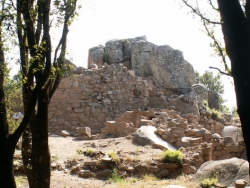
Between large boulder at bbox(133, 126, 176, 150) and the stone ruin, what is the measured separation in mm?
364

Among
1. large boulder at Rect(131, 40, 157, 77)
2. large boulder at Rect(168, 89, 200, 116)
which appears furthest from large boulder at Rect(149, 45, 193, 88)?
large boulder at Rect(168, 89, 200, 116)

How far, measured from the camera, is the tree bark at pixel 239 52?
13.1 feet

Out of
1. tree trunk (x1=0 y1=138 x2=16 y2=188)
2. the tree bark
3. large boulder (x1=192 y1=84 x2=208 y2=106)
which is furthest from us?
large boulder (x1=192 y1=84 x2=208 y2=106)

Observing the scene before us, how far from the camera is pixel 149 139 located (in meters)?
13.5

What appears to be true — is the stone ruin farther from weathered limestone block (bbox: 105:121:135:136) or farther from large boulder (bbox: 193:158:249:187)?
large boulder (bbox: 193:158:249:187)

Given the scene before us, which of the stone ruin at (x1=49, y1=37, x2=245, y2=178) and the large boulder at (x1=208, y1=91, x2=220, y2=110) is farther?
the large boulder at (x1=208, y1=91, x2=220, y2=110)

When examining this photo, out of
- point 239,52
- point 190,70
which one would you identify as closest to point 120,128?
point 190,70

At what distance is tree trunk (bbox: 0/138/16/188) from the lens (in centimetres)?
552

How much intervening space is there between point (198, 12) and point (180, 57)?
16112mm

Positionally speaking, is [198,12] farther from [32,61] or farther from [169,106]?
[169,106]

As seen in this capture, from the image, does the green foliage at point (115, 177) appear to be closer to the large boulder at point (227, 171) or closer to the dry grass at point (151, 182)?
the dry grass at point (151, 182)

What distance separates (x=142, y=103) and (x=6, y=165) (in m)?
14.4

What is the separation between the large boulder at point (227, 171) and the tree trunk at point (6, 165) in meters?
5.71

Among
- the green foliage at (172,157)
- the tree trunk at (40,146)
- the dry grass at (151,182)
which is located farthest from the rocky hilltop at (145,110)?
the tree trunk at (40,146)
